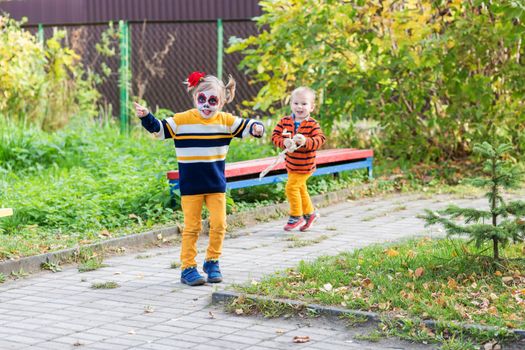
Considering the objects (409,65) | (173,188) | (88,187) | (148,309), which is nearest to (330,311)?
(148,309)

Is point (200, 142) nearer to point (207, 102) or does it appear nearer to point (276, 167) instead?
point (207, 102)

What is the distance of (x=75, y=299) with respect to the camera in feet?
21.8

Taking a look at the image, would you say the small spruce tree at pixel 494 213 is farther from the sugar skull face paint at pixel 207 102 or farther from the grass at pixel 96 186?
the grass at pixel 96 186

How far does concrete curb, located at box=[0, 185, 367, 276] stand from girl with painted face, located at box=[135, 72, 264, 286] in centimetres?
133

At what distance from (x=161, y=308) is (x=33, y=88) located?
10648 millimetres

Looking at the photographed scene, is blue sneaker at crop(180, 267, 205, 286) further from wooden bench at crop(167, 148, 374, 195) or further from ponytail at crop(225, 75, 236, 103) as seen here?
wooden bench at crop(167, 148, 374, 195)

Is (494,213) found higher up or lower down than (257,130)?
lower down

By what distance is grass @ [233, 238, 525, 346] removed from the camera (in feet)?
18.4

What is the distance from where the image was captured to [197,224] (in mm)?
7125

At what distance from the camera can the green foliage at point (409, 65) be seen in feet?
39.9

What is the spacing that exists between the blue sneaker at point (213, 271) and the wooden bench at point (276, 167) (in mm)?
2595

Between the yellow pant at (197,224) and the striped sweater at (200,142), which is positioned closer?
the striped sweater at (200,142)

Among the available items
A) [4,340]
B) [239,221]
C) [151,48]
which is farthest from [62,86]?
[4,340]

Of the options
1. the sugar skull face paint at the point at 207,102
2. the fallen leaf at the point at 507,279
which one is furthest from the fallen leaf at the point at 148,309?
the fallen leaf at the point at 507,279
